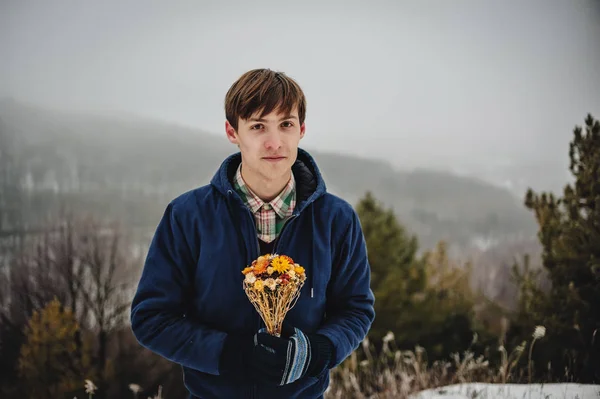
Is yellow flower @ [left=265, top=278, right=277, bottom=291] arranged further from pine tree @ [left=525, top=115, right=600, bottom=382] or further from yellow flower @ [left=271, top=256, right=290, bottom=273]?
pine tree @ [left=525, top=115, right=600, bottom=382]

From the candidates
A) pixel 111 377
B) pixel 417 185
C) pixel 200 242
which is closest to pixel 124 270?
pixel 111 377

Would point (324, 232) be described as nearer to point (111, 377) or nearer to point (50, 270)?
point (111, 377)

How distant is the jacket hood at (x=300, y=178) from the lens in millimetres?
1738

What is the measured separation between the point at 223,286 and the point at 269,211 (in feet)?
0.98

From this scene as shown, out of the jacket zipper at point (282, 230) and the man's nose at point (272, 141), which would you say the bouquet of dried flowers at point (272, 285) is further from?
the man's nose at point (272, 141)

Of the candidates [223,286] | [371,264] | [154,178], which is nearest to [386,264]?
[371,264]

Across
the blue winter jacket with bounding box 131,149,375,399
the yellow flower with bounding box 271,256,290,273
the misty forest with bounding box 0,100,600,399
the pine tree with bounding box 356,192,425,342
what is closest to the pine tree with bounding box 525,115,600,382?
the misty forest with bounding box 0,100,600,399

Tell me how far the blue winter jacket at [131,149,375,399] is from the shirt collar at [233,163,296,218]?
0.04m

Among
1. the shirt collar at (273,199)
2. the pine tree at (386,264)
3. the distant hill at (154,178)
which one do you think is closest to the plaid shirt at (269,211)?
the shirt collar at (273,199)

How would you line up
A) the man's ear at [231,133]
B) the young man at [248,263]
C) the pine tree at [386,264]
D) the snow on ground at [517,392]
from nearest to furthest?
1. the young man at [248,263]
2. the man's ear at [231,133]
3. the snow on ground at [517,392]
4. the pine tree at [386,264]

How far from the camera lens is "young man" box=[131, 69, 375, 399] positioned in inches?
61.4

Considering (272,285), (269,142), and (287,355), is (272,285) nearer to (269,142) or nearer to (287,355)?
(287,355)

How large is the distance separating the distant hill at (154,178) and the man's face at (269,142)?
22673mm

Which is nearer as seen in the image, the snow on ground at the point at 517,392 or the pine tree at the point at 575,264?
the snow on ground at the point at 517,392
